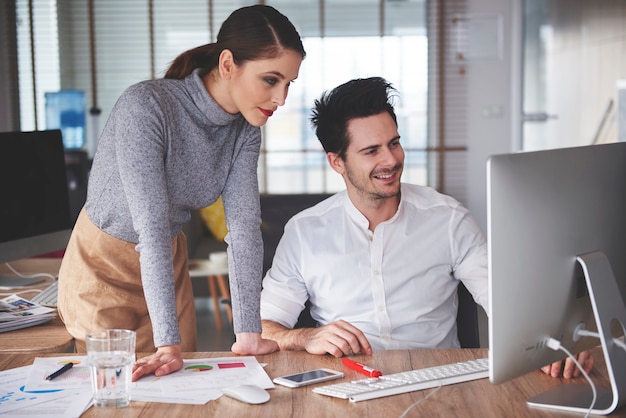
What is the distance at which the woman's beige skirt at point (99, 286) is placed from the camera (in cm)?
200

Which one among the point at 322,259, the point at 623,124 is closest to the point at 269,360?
the point at 322,259

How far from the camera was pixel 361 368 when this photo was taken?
1635 mm


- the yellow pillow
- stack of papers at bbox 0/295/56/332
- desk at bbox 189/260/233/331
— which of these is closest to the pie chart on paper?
stack of papers at bbox 0/295/56/332

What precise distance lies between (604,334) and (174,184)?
100cm

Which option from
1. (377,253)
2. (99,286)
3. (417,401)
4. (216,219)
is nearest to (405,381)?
(417,401)

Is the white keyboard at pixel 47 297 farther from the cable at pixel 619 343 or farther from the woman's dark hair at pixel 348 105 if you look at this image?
the cable at pixel 619 343

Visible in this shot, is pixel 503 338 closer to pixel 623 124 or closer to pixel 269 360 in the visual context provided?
pixel 269 360

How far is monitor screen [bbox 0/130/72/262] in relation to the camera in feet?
8.21

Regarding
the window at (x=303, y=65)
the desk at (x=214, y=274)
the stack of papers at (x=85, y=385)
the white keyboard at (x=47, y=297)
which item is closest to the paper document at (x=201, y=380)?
the stack of papers at (x=85, y=385)

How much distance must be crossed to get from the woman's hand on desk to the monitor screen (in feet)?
3.45

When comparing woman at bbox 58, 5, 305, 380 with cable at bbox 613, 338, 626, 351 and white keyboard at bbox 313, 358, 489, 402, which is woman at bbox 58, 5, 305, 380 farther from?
cable at bbox 613, 338, 626, 351

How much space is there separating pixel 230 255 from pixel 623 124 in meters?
2.71

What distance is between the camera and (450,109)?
5.99 m

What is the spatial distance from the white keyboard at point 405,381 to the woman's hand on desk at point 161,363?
29cm
